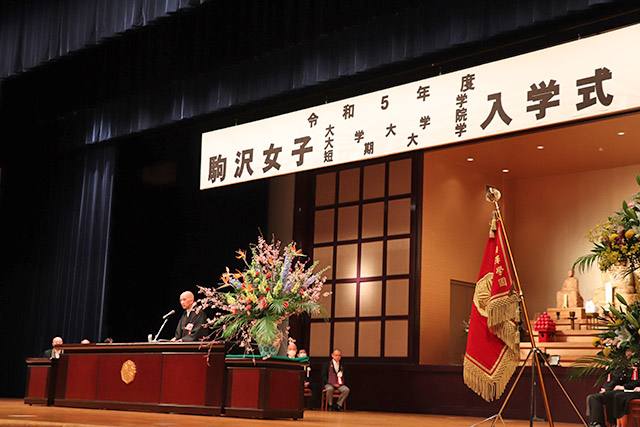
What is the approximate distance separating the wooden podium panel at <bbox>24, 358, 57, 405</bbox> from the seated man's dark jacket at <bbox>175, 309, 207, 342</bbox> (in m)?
1.56

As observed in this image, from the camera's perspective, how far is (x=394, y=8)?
23.1ft

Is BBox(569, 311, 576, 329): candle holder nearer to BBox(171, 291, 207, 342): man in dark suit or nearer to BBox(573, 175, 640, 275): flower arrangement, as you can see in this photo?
BBox(171, 291, 207, 342): man in dark suit

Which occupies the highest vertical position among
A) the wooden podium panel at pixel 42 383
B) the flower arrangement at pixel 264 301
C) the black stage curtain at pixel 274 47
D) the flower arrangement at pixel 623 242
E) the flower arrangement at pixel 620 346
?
the black stage curtain at pixel 274 47

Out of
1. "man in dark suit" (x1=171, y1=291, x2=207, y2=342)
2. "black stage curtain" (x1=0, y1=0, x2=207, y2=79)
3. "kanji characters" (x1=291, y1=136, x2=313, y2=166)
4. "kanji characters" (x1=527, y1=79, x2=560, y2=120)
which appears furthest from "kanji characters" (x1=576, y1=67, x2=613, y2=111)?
"man in dark suit" (x1=171, y1=291, x2=207, y2=342)

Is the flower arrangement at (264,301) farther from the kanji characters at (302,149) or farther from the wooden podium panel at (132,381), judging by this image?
the kanji characters at (302,149)

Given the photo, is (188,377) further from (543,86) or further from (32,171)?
(32,171)

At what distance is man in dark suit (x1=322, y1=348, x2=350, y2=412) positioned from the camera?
30.7 ft

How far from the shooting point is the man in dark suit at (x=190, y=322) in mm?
6609

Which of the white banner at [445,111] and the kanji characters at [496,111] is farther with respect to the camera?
the kanji characters at [496,111]

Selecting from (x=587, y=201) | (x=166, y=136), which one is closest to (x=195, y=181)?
(x=166, y=136)

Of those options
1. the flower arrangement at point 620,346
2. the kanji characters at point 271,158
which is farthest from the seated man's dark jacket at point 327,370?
the flower arrangement at point 620,346

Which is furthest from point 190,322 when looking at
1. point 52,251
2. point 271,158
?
point 52,251

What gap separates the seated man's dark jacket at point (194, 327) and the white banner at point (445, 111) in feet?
5.25

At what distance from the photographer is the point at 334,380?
953cm
